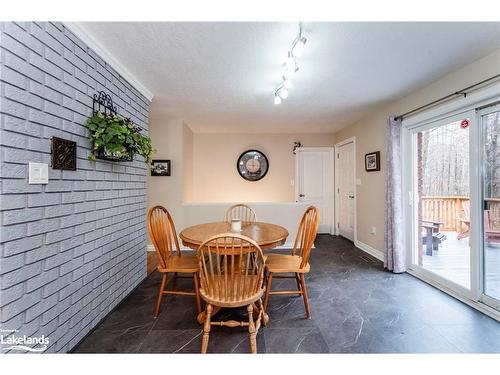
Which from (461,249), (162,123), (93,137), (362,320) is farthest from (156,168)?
(461,249)

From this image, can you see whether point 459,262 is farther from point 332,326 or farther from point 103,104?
Answer: point 103,104

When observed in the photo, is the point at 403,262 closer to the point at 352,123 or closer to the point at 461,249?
the point at 461,249

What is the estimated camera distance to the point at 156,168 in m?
3.92

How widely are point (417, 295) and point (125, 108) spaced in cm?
371

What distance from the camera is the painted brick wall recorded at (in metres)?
1.16

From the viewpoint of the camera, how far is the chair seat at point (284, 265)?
6.43ft

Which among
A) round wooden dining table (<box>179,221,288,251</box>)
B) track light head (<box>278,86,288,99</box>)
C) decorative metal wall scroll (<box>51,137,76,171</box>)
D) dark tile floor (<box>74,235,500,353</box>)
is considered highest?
track light head (<box>278,86,288,99</box>)

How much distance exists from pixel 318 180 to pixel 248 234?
3.48 metres

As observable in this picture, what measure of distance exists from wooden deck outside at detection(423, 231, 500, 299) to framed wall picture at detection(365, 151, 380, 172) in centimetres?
129


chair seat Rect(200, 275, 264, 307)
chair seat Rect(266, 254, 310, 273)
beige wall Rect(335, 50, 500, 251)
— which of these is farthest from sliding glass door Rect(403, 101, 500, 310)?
chair seat Rect(200, 275, 264, 307)

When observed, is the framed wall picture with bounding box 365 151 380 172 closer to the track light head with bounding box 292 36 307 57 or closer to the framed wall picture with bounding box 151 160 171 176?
the track light head with bounding box 292 36 307 57

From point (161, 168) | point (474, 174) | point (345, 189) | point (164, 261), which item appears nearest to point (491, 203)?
point (474, 174)

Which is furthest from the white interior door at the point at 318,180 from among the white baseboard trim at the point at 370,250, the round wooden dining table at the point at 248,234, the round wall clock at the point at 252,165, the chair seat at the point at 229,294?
the chair seat at the point at 229,294

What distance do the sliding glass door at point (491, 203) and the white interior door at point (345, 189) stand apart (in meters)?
2.18
